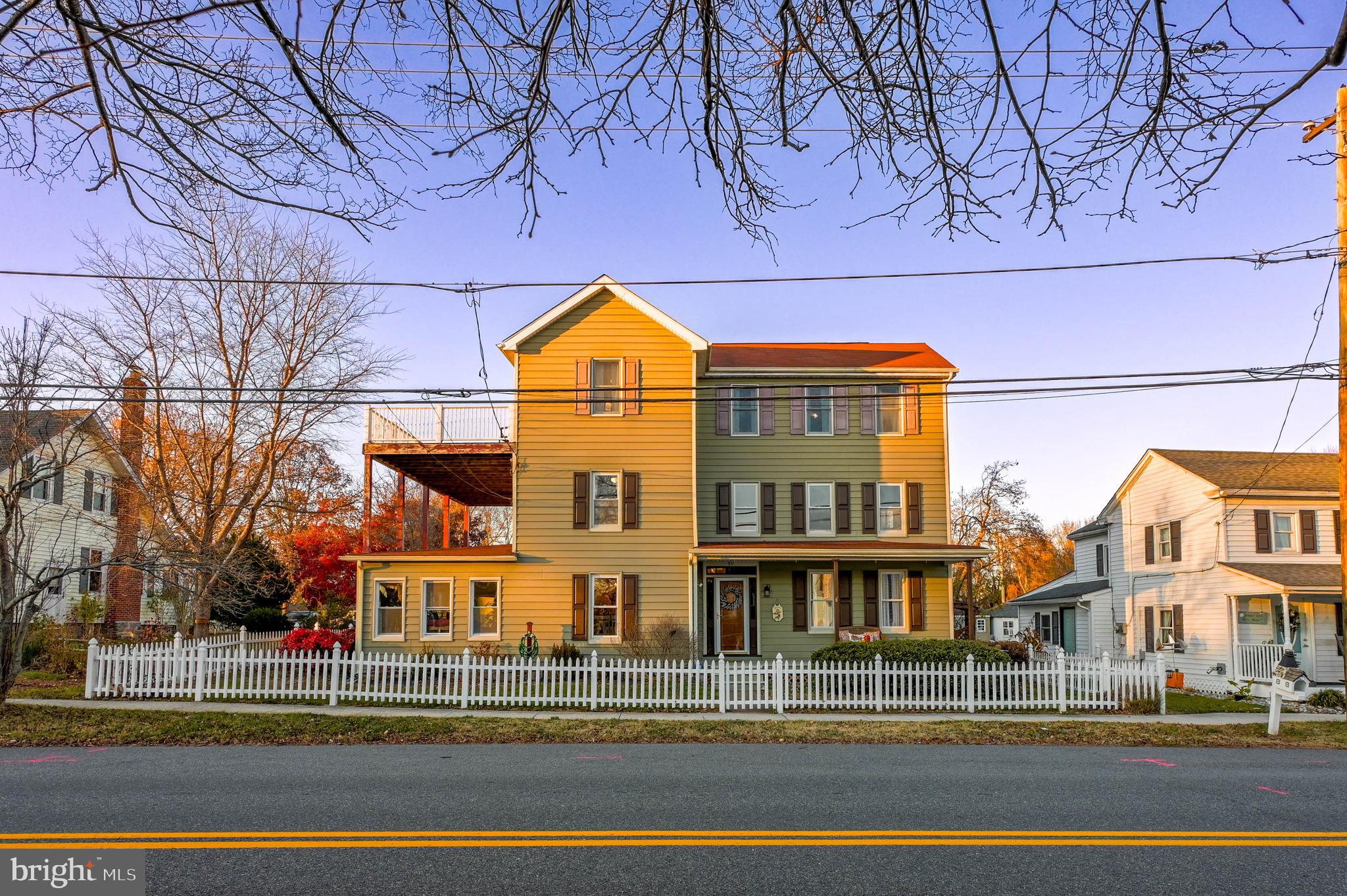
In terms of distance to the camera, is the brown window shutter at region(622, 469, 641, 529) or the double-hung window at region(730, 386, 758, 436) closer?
the brown window shutter at region(622, 469, 641, 529)

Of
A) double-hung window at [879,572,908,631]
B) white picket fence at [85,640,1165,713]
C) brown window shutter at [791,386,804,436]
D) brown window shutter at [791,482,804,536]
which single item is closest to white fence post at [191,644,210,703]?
white picket fence at [85,640,1165,713]

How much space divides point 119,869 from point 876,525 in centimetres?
2101

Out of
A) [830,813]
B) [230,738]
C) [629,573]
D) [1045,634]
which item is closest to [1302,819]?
[830,813]

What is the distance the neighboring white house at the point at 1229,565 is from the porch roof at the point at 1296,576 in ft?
0.16

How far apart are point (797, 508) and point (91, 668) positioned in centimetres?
1584

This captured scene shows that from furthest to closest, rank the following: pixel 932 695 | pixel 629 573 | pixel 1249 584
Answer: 1. pixel 1249 584
2. pixel 629 573
3. pixel 932 695

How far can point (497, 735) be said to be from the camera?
12.8 metres

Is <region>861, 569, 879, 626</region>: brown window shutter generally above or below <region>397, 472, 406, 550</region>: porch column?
below

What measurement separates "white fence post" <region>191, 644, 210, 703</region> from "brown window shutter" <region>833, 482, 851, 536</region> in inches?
591

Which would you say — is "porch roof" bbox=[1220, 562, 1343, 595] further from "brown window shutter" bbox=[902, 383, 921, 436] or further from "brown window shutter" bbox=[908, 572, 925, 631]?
"brown window shutter" bbox=[902, 383, 921, 436]

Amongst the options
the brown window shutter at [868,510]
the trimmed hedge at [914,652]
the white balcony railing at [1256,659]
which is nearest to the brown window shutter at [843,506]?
the brown window shutter at [868,510]

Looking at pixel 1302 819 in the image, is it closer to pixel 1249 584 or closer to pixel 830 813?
pixel 830 813

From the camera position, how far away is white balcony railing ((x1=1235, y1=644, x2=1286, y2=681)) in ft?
84.0

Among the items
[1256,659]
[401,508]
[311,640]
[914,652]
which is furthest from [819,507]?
[401,508]
